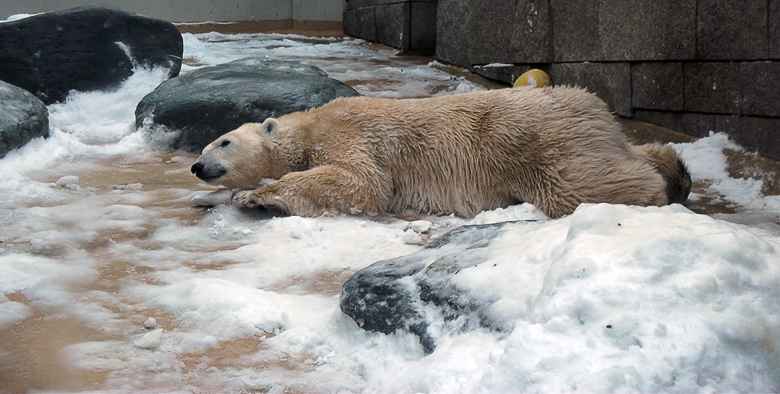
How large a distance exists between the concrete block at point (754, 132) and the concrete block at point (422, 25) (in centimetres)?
719

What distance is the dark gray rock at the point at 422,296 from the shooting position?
7.22 ft

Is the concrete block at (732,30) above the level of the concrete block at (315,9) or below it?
below

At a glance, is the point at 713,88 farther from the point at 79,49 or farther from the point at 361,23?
the point at 361,23

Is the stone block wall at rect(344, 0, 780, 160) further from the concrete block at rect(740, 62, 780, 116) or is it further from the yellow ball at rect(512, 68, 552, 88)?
the yellow ball at rect(512, 68, 552, 88)

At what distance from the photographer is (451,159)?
4434mm

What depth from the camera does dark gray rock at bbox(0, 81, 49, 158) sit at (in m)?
5.20

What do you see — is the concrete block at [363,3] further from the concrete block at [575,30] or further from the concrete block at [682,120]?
the concrete block at [682,120]

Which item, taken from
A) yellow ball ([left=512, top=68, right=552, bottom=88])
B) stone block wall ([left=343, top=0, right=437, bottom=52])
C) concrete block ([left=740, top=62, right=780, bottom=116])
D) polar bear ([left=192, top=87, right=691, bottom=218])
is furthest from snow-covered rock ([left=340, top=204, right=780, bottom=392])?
stone block wall ([left=343, top=0, right=437, bottom=52])

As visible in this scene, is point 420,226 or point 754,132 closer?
point 420,226

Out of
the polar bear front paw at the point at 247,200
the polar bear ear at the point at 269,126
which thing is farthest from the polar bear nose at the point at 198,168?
the polar bear ear at the point at 269,126

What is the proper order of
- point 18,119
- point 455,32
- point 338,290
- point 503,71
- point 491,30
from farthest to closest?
1. point 455,32
2. point 491,30
3. point 503,71
4. point 18,119
5. point 338,290

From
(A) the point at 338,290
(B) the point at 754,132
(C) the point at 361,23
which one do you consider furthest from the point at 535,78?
(C) the point at 361,23

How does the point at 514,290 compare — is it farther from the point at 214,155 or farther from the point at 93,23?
the point at 93,23

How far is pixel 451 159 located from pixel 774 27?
2.24m
